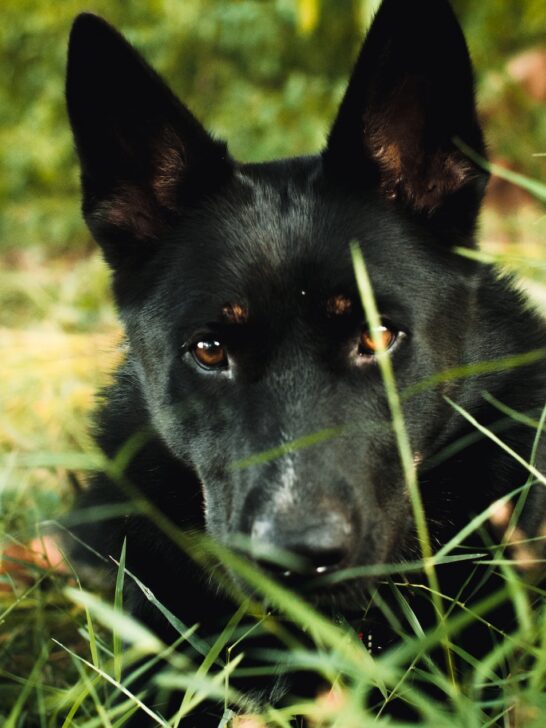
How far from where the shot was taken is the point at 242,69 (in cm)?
613

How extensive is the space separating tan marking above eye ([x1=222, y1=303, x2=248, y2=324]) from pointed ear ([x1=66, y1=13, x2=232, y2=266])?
0.48 m

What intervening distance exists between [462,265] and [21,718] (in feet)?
5.02

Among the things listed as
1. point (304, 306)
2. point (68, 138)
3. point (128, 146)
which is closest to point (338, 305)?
point (304, 306)

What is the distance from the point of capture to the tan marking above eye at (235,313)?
2049mm

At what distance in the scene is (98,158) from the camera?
2393 millimetres

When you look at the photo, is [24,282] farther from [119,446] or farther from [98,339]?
[119,446]

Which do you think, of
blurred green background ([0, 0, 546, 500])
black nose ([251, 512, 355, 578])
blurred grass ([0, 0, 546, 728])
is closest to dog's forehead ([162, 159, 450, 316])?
black nose ([251, 512, 355, 578])

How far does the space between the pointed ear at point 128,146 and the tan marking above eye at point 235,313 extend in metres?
0.48

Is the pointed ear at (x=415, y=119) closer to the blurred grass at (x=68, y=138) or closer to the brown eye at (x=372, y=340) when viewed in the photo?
the brown eye at (x=372, y=340)

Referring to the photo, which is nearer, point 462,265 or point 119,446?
point 462,265

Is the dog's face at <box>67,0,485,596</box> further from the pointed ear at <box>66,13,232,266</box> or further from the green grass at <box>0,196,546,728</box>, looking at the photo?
the green grass at <box>0,196,546,728</box>

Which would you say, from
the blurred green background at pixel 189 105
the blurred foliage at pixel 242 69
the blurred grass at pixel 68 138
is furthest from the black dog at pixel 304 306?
the blurred foliage at pixel 242 69

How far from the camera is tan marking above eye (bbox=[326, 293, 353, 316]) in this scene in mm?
2008

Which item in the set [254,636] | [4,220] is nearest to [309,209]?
[254,636]
